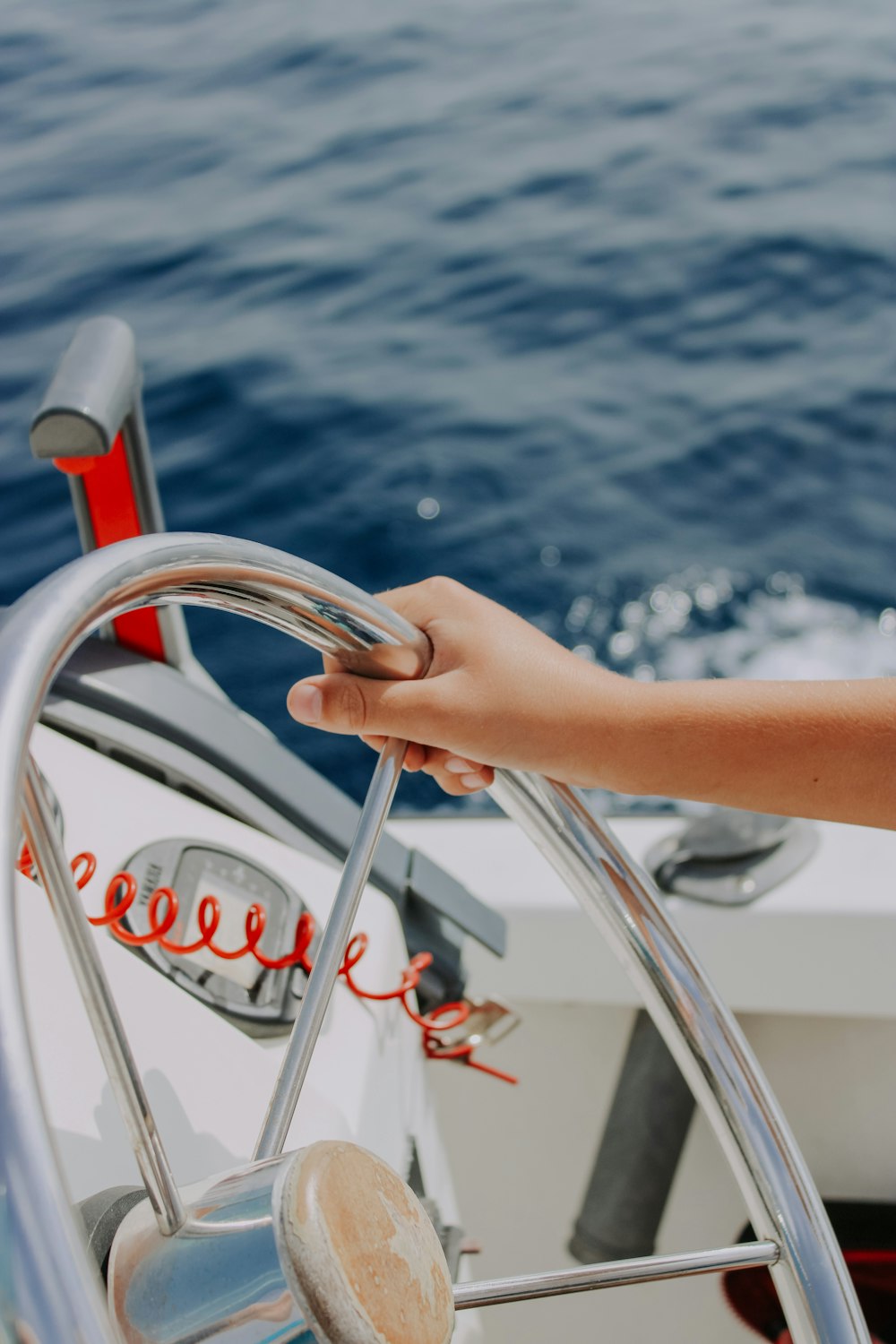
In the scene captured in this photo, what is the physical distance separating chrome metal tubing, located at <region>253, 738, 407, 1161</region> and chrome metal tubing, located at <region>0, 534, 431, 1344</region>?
0.20 feet

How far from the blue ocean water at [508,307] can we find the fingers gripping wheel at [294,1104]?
213 centimetres

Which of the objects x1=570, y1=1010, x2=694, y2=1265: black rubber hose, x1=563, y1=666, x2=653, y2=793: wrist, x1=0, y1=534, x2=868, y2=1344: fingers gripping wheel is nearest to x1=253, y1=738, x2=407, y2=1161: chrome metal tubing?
x1=0, y1=534, x2=868, y2=1344: fingers gripping wheel

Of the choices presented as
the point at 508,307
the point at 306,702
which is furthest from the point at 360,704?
the point at 508,307

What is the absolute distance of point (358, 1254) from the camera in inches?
18.2

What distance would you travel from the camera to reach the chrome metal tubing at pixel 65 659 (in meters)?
0.32

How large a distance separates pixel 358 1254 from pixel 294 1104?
6.4 inches

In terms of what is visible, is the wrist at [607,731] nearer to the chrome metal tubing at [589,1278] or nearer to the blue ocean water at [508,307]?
the chrome metal tubing at [589,1278]

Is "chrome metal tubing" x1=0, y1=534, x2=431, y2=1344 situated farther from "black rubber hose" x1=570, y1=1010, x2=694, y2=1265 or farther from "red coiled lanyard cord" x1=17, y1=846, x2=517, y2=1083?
"black rubber hose" x1=570, y1=1010, x2=694, y2=1265

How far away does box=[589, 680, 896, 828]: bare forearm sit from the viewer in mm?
768

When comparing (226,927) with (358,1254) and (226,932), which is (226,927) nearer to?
(226,932)

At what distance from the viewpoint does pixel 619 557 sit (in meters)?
3.49

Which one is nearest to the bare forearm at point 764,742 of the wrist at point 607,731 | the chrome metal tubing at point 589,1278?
the wrist at point 607,731

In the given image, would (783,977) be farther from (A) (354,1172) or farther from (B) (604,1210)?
(A) (354,1172)

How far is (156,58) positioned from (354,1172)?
306 inches
